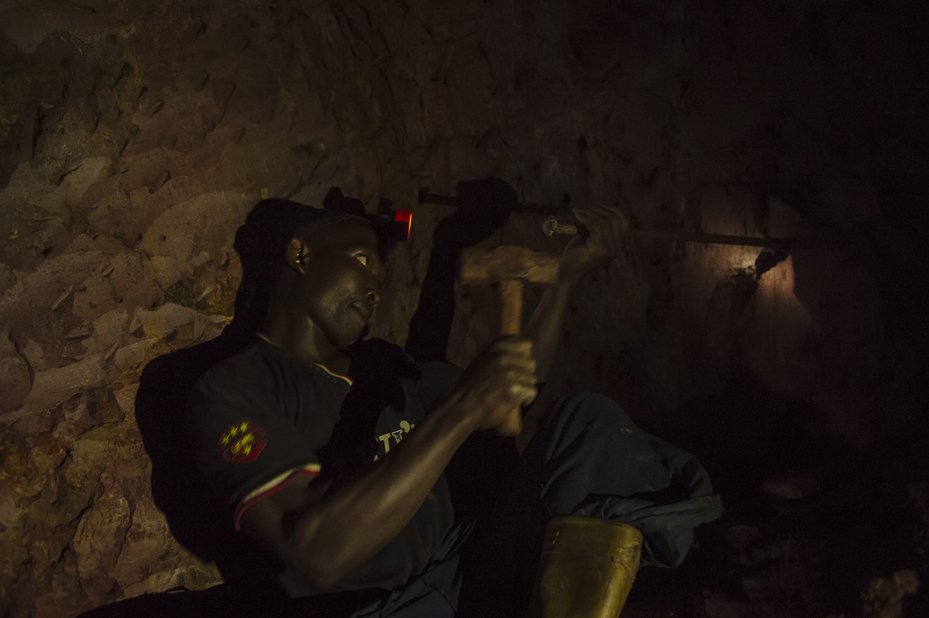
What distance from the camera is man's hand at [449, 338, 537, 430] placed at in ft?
7.28

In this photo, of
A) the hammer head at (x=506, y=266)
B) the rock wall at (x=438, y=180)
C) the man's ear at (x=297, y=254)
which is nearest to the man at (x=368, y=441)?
the man's ear at (x=297, y=254)

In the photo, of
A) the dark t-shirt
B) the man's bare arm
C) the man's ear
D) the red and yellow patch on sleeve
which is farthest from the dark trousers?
the man's ear

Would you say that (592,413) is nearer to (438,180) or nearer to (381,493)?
(381,493)

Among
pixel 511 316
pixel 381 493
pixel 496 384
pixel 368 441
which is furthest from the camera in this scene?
pixel 368 441

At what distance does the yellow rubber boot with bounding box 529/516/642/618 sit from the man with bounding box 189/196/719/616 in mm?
82

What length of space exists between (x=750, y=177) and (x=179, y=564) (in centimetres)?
289

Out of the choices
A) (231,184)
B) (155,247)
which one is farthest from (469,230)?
(155,247)

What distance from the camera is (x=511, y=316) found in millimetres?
2475

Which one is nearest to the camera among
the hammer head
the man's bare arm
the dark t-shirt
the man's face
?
the man's bare arm

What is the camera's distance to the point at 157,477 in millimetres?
2908

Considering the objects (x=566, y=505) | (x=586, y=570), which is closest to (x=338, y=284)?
(x=566, y=505)

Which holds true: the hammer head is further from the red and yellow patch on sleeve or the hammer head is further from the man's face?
the red and yellow patch on sleeve

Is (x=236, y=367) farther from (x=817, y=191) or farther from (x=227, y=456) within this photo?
(x=817, y=191)

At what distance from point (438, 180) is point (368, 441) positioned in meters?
1.39
